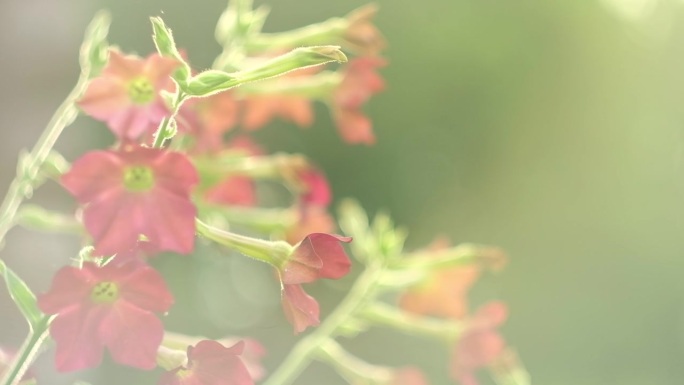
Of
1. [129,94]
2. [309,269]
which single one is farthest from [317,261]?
[129,94]

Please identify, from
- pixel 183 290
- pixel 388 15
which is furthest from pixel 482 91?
pixel 183 290

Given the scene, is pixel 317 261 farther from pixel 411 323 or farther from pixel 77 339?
pixel 411 323

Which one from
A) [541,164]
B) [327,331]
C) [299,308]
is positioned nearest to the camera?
[299,308]

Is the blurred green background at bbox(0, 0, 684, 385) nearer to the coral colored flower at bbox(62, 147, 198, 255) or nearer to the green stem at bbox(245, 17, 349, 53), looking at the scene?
the green stem at bbox(245, 17, 349, 53)

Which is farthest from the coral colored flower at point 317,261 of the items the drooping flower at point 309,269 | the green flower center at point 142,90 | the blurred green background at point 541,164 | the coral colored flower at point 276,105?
the blurred green background at point 541,164

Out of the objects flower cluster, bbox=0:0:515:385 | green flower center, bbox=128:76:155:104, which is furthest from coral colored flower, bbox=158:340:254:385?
green flower center, bbox=128:76:155:104

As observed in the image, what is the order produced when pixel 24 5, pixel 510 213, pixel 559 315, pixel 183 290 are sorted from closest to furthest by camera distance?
1. pixel 24 5
2. pixel 183 290
3. pixel 559 315
4. pixel 510 213

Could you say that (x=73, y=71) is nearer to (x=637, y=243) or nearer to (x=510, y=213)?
(x=510, y=213)
